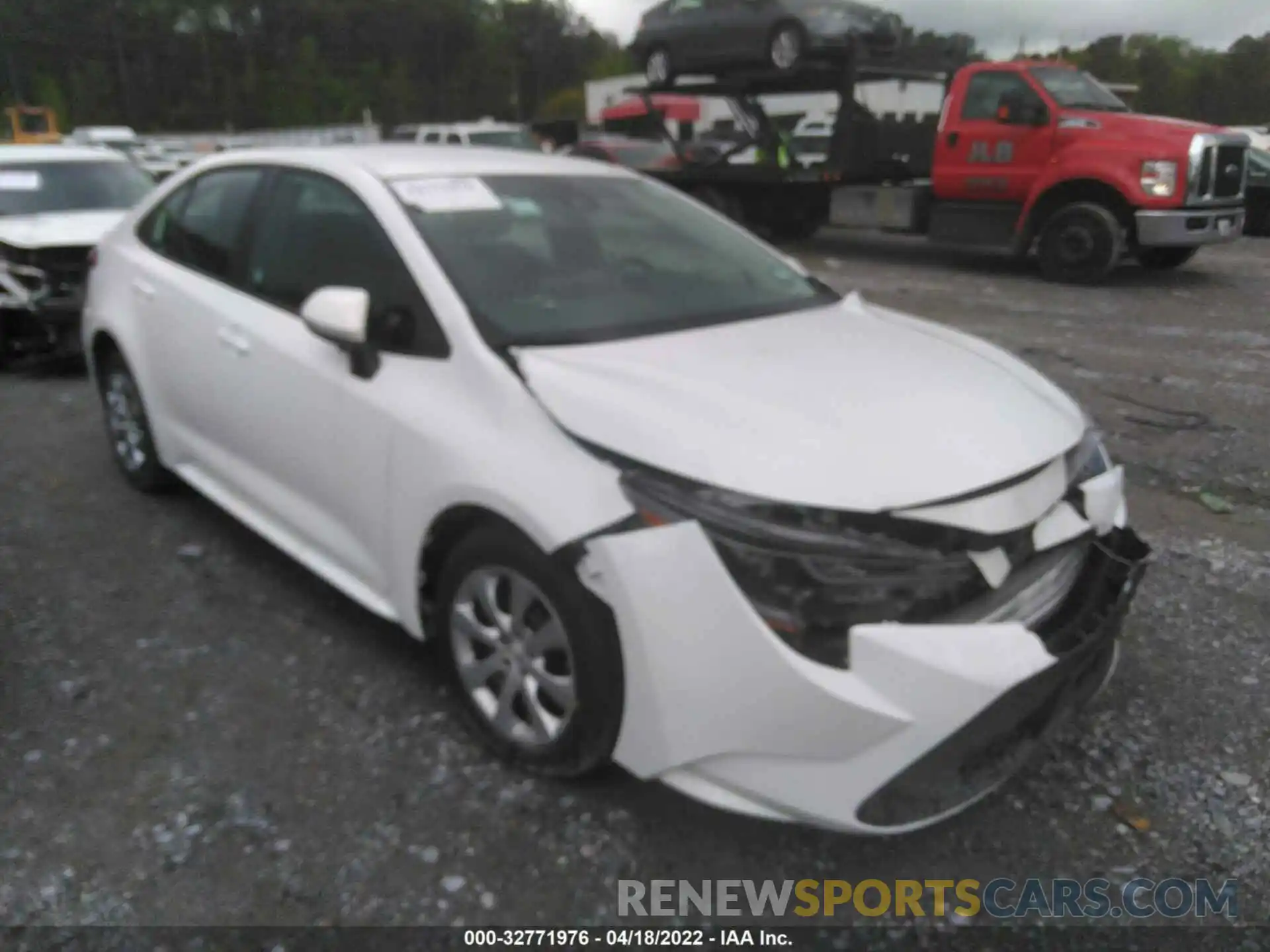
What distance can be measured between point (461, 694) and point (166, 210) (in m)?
2.67

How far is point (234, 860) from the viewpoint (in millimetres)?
2453

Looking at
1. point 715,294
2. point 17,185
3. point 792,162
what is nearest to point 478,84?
point 792,162

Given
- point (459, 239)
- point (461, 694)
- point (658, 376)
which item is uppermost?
point (459, 239)

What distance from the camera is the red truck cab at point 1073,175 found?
986cm

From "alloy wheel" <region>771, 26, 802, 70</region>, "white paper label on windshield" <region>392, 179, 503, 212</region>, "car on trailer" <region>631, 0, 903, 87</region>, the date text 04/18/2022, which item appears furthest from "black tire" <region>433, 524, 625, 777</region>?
"alloy wheel" <region>771, 26, 802, 70</region>

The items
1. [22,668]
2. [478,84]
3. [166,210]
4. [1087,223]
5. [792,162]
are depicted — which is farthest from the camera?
[478,84]

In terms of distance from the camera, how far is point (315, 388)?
10.1 ft

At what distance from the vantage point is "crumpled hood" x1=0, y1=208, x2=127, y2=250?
271 inches

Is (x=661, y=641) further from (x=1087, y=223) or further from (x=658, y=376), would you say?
(x=1087, y=223)

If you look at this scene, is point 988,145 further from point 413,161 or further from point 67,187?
point 413,161

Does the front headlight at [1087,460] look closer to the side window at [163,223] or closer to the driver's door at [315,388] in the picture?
the driver's door at [315,388]

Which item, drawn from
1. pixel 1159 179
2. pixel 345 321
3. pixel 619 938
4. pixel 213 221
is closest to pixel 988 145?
pixel 1159 179

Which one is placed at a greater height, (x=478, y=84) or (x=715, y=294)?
(x=478, y=84)

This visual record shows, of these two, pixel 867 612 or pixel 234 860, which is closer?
pixel 867 612
